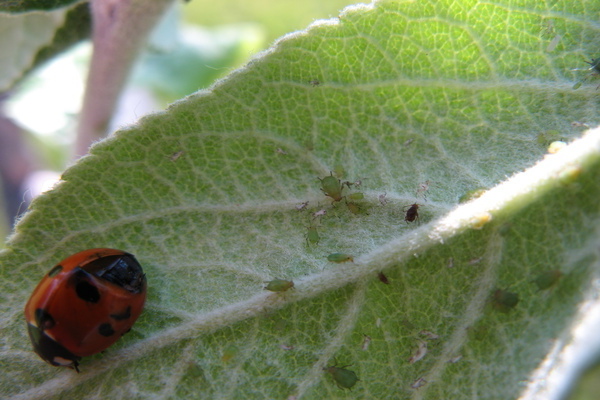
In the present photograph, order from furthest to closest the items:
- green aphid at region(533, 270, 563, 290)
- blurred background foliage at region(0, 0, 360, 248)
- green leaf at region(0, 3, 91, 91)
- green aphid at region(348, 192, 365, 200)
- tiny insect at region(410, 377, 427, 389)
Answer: blurred background foliage at region(0, 0, 360, 248) < green leaf at region(0, 3, 91, 91) < green aphid at region(348, 192, 365, 200) < tiny insect at region(410, 377, 427, 389) < green aphid at region(533, 270, 563, 290)

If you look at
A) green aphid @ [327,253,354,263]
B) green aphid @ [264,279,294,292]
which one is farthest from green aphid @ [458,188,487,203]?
green aphid @ [264,279,294,292]

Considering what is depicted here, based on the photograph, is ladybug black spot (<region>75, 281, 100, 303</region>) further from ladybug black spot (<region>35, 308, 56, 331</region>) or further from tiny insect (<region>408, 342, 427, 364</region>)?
tiny insect (<region>408, 342, 427, 364</region>)

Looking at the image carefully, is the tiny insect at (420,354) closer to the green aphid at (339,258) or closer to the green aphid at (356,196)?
the green aphid at (339,258)

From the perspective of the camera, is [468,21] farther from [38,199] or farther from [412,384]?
[38,199]

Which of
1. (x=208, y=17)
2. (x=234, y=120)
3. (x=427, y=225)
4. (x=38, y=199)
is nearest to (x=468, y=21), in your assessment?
(x=427, y=225)

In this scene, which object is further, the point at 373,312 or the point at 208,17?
the point at 208,17

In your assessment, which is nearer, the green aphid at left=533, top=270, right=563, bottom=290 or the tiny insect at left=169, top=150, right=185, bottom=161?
the green aphid at left=533, top=270, right=563, bottom=290

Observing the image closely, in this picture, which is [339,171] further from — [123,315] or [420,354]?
[123,315]

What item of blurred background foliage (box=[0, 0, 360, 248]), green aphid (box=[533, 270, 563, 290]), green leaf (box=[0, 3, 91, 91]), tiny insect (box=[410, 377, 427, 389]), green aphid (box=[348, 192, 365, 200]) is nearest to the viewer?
green aphid (box=[533, 270, 563, 290])
